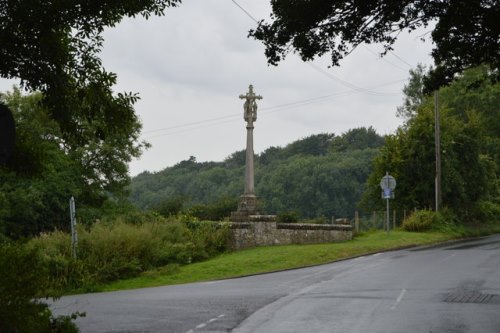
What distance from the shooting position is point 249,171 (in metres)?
35.8

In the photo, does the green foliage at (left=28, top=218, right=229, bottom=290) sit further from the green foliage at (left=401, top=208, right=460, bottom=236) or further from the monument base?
the green foliage at (left=401, top=208, right=460, bottom=236)

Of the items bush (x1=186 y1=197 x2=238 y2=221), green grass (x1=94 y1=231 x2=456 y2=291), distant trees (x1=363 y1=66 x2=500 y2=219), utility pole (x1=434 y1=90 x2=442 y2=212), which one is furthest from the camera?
bush (x1=186 y1=197 x2=238 y2=221)

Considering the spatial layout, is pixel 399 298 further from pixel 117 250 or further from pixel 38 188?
pixel 38 188

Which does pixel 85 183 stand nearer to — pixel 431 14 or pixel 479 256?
pixel 479 256

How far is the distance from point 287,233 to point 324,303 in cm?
1814

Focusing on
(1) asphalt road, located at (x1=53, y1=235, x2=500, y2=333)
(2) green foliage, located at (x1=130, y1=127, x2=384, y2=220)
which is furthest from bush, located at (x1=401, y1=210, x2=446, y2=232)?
(2) green foliage, located at (x1=130, y1=127, x2=384, y2=220)

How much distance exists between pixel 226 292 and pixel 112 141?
30.0 m

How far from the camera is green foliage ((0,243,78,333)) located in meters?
8.90

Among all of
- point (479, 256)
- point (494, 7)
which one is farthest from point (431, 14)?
point (479, 256)

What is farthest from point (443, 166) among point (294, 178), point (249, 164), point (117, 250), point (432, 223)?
point (294, 178)

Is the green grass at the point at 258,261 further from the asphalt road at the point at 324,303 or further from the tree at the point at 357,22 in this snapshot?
the tree at the point at 357,22

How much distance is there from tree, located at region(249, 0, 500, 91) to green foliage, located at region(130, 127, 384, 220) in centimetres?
7135

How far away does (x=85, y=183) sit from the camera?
47094mm

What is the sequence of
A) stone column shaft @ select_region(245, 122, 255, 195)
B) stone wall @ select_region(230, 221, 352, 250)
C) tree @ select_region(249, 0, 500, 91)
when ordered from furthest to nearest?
stone column shaft @ select_region(245, 122, 255, 195) < stone wall @ select_region(230, 221, 352, 250) < tree @ select_region(249, 0, 500, 91)
